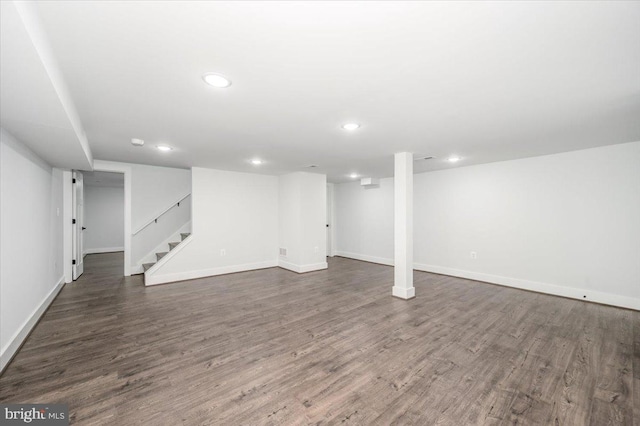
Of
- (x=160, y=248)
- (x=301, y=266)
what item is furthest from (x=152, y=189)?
(x=301, y=266)

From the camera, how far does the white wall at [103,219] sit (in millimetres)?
8750

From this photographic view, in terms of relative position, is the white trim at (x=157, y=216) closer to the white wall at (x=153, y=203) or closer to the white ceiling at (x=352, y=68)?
the white wall at (x=153, y=203)

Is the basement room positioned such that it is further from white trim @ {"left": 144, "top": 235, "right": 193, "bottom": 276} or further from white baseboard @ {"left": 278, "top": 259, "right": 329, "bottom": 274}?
white baseboard @ {"left": 278, "top": 259, "right": 329, "bottom": 274}

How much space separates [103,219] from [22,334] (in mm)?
7630

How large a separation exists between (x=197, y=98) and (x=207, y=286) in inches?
148

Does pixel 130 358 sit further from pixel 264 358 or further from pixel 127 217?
pixel 127 217

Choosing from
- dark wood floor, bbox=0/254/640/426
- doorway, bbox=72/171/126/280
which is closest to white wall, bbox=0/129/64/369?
dark wood floor, bbox=0/254/640/426

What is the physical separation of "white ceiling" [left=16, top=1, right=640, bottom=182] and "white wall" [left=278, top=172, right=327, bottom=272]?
9.57 ft

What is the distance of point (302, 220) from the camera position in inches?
246

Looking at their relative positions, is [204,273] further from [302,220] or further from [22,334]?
[22,334]

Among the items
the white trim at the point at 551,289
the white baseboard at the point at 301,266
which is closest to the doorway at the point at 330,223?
the white baseboard at the point at 301,266

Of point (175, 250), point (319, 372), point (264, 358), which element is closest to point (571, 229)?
point (319, 372)

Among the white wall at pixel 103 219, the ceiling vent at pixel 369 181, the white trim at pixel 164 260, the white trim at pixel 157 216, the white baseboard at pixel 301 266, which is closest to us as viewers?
the white trim at pixel 164 260

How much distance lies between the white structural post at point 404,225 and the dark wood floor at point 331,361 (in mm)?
293
